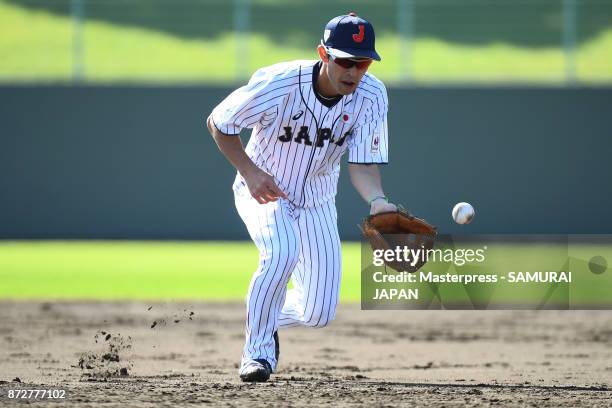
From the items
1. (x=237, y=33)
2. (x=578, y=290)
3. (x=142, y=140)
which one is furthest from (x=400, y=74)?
(x=578, y=290)

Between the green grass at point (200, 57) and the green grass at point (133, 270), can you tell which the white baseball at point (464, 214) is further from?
the green grass at point (200, 57)

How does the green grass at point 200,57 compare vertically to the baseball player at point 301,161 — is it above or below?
above

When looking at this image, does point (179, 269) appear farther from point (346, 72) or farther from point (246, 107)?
point (346, 72)

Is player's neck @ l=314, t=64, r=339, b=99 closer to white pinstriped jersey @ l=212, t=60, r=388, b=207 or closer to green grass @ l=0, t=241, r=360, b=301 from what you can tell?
white pinstriped jersey @ l=212, t=60, r=388, b=207

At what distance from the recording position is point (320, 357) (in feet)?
24.0

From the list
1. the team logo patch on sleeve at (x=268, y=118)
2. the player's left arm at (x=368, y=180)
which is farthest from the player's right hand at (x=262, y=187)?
the player's left arm at (x=368, y=180)

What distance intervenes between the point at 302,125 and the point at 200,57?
12361 mm

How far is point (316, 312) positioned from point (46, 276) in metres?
7.04

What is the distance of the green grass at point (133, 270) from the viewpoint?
1085 centimetres

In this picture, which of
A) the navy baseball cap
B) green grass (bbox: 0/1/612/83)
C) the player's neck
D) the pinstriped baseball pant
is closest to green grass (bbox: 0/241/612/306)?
the pinstriped baseball pant

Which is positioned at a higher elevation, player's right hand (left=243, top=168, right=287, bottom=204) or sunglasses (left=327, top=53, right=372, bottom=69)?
sunglasses (left=327, top=53, right=372, bottom=69)

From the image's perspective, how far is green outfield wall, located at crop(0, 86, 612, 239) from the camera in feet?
53.1

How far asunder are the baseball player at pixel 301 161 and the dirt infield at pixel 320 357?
39 cm

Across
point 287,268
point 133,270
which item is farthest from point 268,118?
Answer: point 133,270
